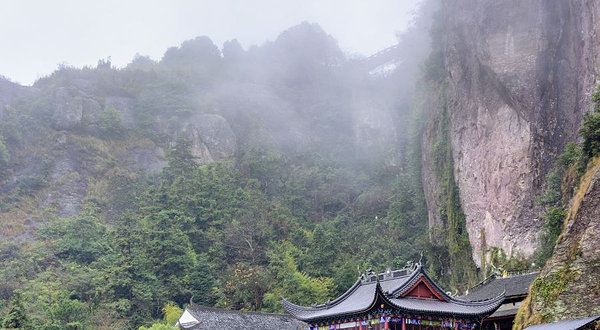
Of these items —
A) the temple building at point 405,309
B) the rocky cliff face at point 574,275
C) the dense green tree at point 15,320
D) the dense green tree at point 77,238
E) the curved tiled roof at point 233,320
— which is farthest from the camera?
the dense green tree at point 77,238

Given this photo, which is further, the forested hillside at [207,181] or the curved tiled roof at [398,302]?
the forested hillside at [207,181]

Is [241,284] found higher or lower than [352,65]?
lower

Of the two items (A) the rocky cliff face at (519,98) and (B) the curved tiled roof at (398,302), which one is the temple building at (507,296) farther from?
(A) the rocky cliff face at (519,98)

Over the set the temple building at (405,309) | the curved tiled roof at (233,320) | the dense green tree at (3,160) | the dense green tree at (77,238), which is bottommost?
the curved tiled roof at (233,320)

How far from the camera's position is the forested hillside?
44062 millimetres

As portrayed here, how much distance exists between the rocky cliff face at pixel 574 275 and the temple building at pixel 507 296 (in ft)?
14.6

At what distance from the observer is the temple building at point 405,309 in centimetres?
2783

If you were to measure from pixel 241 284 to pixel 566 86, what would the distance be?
69.3ft

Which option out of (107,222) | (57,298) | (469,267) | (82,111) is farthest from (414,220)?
(82,111)

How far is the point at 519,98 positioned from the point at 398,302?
14.3m

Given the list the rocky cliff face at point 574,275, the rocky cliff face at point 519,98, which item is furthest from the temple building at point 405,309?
the rocky cliff face at point 519,98

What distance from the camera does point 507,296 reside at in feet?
96.7

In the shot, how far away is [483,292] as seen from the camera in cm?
3206

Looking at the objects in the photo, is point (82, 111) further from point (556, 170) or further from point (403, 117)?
point (556, 170)
